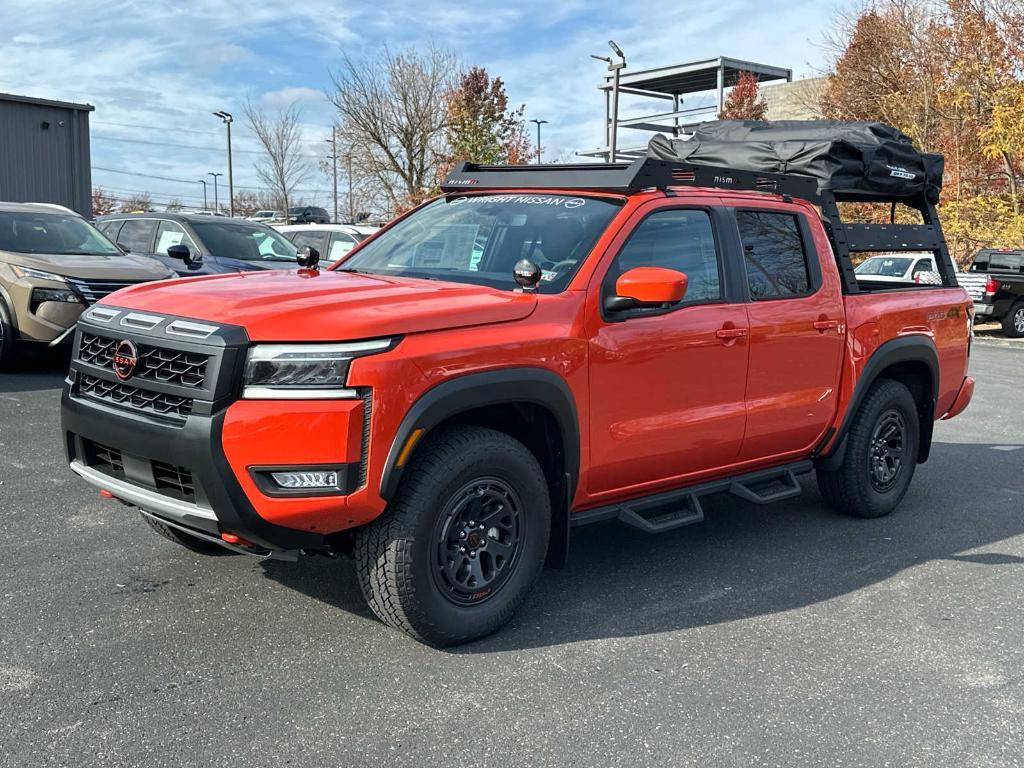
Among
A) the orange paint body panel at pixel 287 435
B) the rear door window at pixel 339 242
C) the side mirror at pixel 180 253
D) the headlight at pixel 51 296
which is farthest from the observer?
the rear door window at pixel 339 242

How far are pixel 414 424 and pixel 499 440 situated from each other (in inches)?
18.6

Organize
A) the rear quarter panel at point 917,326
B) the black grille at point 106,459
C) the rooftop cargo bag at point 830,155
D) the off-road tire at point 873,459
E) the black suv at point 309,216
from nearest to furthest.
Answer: the black grille at point 106,459 < the rear quarter panel at point 917,326 < the off-road tire at point 873,459 < the rooftop cargo bag at point 830,155 < the black suv at point 309,216

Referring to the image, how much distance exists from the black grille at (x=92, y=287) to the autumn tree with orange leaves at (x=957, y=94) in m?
18.5

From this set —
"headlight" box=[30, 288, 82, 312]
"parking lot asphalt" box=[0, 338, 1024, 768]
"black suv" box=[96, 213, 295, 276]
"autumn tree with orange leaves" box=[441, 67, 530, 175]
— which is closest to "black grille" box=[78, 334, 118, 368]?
"parking lot asphalt" box=[0, 338, 1024, 768]

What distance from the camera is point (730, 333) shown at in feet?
15.7

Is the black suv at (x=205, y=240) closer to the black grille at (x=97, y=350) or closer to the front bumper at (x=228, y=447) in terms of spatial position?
the black grille at (x=97, y=350)

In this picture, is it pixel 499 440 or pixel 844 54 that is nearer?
pixel 499 440

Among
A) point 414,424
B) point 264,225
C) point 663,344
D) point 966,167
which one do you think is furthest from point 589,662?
point 966,167

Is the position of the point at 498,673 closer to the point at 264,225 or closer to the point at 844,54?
the point at 264,225

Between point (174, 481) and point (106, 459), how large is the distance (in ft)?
1.63

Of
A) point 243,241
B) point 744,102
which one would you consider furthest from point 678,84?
point 243,241

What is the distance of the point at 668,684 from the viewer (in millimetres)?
3674

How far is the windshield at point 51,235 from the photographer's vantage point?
34.3 feet

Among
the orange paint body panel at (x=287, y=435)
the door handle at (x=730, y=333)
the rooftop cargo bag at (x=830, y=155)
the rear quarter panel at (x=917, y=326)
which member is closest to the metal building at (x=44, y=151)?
the rooftop cargo bag at (x=830, y=155)
